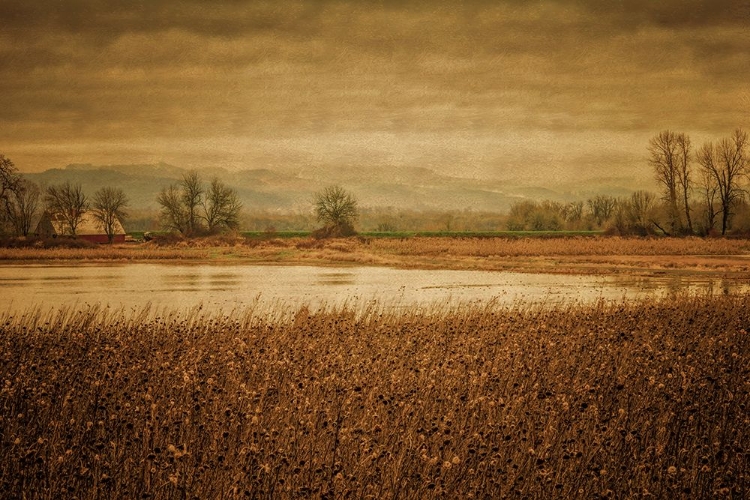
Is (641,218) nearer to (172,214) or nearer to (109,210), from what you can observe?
(172,214)

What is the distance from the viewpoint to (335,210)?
86.6 metres

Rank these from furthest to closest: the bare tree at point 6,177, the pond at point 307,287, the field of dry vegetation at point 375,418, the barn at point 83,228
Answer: the barn at point 83,228 < the bare tree at point 6,177 < the pond at point 307,287 < the field of dry vegetation at point 375,418

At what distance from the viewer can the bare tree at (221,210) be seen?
84500 mm

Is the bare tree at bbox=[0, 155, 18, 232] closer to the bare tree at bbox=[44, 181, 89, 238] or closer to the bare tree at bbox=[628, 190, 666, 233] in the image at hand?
the bare tree at bbox=[44, 181, 89, 238]

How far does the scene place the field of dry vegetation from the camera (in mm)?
6309

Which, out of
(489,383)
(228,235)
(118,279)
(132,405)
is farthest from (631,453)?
(228,235)

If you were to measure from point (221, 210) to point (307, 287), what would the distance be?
181 ft

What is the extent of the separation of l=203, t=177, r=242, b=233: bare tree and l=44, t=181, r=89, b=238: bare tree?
15690 millimetres

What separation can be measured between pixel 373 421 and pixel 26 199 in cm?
8078

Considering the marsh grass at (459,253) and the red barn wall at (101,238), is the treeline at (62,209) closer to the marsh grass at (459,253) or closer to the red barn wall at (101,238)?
the red barn wall at (101,238)

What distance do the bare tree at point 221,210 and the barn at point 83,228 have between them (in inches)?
450

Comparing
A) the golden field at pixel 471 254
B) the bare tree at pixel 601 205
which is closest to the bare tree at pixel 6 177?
the golden field at pixel 471 254

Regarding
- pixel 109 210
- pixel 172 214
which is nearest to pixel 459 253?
pixel 172 214

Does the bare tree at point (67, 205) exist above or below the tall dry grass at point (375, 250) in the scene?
above
